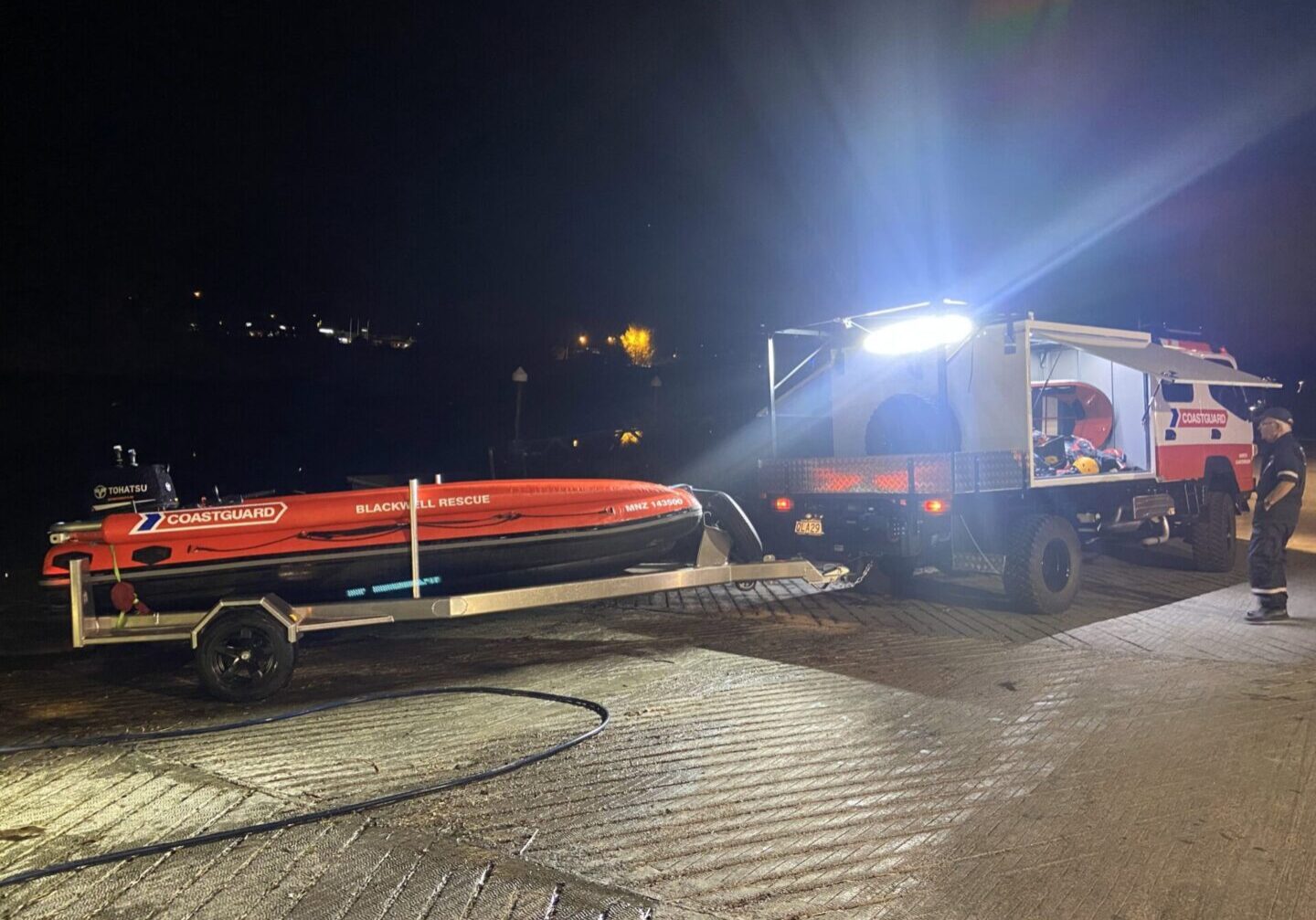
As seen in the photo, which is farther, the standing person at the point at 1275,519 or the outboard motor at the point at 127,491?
the outboard motor at the point at 127,491

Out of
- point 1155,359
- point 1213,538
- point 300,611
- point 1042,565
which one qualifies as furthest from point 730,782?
point 1213,538

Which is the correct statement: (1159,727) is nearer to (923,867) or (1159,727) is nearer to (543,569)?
(923,867)

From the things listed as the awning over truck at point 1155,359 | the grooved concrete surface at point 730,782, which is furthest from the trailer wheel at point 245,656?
the awning over truck at point 1155,359

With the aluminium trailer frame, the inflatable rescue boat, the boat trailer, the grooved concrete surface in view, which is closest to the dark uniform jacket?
the grooved concrete surface

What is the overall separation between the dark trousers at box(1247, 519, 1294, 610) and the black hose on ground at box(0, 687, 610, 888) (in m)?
5.79

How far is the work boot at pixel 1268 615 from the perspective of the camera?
24.4 feet

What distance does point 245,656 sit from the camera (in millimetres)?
5906

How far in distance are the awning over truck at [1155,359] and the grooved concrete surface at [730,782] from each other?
2.75 m

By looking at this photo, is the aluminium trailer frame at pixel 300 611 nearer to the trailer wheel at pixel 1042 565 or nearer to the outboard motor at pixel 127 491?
the outboard motor at pixel 127 491

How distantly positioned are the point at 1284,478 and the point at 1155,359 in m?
2.23

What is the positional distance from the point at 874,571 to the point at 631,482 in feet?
12.5

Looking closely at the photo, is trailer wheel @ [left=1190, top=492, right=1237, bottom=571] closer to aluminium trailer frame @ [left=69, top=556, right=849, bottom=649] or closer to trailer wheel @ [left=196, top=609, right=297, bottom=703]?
aluminium trailer frame @ [left=69, top=556, right=849, bottom=649]

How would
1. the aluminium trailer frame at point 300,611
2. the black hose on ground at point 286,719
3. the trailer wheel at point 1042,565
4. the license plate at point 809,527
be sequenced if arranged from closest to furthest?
the black hose on ground at point 286,719 < the aluminium trailer frame at point 300,611 < the trailer wheel at point 1042,565 < the license plate at point 809,527

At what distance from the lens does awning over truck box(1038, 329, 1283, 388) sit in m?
8.72
